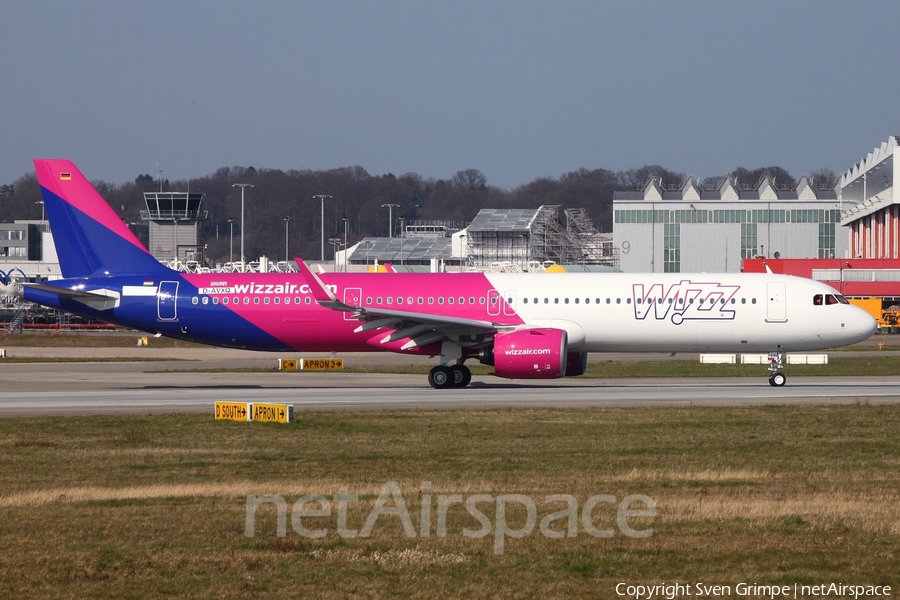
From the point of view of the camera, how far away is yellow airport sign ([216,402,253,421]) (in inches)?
981

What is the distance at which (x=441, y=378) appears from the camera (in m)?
33.9

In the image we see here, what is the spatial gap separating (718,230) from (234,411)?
344 feet

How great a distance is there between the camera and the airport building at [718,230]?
123 m

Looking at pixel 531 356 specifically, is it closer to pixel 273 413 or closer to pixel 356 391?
pixel 356 391

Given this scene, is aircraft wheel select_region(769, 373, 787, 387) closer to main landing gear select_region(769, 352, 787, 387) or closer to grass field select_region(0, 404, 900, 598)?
main landing gear select_region(769, 352, 787, 387)

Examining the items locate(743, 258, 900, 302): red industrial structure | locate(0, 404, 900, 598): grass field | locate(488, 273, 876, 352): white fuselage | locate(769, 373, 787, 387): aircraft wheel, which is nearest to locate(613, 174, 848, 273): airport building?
locate(743, 258, 900, 302): red industrial structure

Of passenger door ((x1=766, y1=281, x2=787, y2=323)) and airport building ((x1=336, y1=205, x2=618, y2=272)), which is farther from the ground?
airport building ((x1=336, y1=205, x2=618, y2=272))

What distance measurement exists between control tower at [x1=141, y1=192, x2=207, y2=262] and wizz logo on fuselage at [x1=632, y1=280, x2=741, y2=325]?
11558cm

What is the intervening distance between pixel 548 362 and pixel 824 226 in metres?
102

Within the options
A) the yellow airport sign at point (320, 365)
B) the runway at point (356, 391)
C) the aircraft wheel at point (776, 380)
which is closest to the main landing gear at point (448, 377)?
the runway at point (356, 391)

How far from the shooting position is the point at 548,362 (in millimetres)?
31016
